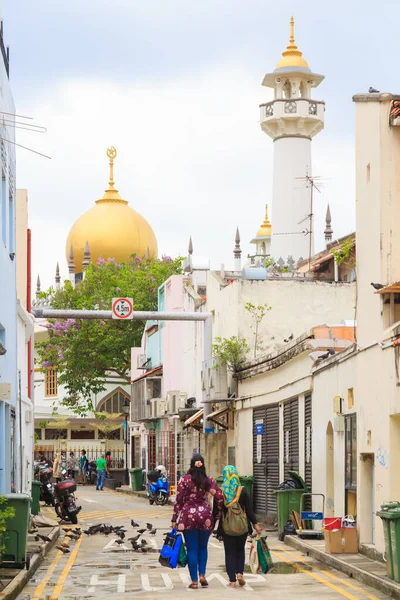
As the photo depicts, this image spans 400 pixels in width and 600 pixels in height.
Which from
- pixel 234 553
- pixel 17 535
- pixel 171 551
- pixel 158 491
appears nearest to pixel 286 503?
pixel 17 535

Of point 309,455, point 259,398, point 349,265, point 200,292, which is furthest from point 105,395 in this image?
point 309,455

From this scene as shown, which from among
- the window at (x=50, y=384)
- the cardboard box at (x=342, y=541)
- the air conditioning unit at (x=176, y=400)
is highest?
the window at (x=50, y=384)

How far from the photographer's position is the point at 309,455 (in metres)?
25.3

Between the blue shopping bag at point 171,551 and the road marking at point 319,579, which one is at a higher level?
the blue shopping bag at point 171,551

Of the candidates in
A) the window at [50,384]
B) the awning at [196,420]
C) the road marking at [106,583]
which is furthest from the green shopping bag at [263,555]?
the window at [50,384]

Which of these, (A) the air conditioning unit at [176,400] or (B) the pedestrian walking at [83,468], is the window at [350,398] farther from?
(B) the pedestrian walking at [83,468]

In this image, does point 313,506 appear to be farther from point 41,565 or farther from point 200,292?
point 200,292

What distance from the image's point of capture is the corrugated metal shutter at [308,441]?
25250mm

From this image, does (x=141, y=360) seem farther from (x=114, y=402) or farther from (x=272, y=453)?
(x=272, y=453)

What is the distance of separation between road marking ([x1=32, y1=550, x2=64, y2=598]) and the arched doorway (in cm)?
517

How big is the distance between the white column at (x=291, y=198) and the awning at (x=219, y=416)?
1075 inches

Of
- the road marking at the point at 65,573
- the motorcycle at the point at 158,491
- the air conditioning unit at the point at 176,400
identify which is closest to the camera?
the road marking at the point at 65,573

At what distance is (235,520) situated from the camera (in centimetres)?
1546

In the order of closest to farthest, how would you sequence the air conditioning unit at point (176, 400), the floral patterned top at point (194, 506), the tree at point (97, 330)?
the floral patterned top at point (194, 506)
the air conditioning unit at point (176, 400)
the tree at point (97, 330)
